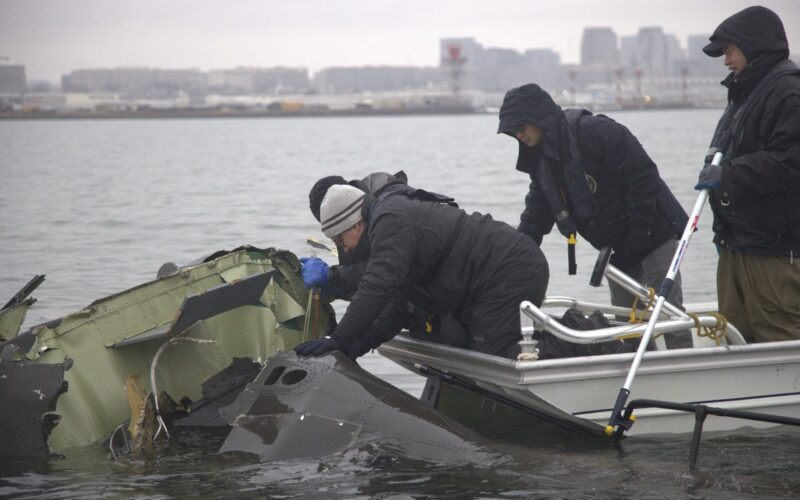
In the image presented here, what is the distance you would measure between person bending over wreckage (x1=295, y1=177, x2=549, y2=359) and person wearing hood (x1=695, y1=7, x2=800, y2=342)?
1234 mm

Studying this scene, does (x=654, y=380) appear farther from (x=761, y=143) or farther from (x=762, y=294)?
(x=761, y=143)

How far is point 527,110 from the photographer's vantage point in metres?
7.66

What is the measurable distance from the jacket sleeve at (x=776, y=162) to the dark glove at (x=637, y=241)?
3.34ft

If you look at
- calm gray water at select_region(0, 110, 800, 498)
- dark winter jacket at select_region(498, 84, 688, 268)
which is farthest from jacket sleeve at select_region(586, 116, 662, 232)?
calm gray water at select_region(0, 110, 800, 498)

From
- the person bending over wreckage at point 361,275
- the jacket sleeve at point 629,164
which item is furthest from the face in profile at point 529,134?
the person bending over wreckage at point 361,275

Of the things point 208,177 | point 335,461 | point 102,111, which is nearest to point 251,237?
point 335,461

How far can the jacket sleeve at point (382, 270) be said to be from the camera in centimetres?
677

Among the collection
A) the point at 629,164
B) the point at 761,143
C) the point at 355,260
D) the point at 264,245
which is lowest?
the point at 264,245

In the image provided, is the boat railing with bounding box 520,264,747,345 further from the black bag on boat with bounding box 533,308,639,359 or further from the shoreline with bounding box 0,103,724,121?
the shoreline with bounding box 0,103,724,121

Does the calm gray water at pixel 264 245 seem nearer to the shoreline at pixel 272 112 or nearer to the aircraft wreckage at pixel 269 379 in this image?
the aircraft wreckage at pixel 269 379

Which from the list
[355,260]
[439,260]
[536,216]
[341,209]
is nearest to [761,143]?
[536,216]

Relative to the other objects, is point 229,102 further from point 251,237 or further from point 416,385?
point 416,385

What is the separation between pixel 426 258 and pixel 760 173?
202 cm

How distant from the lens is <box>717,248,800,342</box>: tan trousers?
734 centimetres
